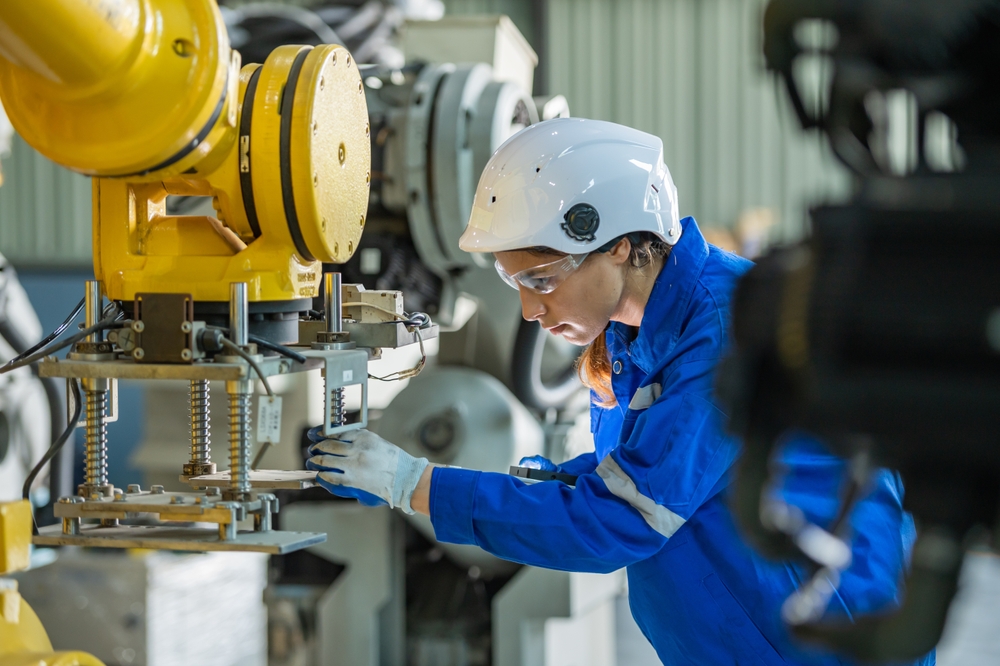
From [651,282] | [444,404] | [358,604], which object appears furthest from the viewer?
[358,604]

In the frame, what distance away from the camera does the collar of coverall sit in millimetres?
1528

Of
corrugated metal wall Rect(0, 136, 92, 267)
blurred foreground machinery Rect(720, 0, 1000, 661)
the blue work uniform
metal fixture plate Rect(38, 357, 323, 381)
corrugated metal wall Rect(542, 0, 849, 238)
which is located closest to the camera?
blurred foreground machinery Rect(720, 0, 1000, 661)

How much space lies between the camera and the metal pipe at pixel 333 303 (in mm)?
1373

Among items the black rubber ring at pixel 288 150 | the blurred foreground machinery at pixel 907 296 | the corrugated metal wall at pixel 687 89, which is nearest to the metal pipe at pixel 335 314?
the black rubber ring at pixel 288 150

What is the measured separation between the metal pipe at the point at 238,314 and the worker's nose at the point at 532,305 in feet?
1.68

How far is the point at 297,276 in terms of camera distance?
135cm

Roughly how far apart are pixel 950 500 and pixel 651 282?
1.07 m

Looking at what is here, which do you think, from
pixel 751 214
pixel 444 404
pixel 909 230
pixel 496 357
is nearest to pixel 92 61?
pixel 909 230

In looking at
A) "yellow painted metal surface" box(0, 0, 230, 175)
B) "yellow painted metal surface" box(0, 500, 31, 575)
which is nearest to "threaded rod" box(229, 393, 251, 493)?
"yellow painted metal surface" box(0, 0, 230, 175)

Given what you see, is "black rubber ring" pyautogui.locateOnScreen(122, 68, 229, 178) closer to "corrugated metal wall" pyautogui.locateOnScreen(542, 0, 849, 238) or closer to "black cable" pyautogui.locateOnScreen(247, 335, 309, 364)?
"black cable" pyautogui.locateOnScreen(247, 335, 309, 364)

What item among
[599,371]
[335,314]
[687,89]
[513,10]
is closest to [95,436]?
[335,314]

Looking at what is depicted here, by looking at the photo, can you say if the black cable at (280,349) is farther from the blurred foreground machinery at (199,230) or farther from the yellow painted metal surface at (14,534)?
the yellow painted metal surface at (14,534)

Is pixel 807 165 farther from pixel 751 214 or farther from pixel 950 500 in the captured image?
pixel 950 500

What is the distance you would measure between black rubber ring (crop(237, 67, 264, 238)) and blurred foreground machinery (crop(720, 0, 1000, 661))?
33.5 inches
